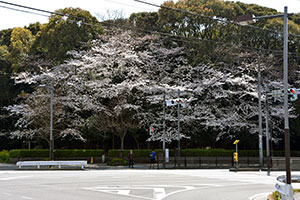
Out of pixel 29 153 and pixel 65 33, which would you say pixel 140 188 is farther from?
pixel 65 33

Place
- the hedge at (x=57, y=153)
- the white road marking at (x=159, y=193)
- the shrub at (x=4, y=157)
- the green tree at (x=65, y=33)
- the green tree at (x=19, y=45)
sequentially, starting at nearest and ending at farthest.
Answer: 1. the white road marking at (x=159, y=193)
2. the hedge at (x=57, y=153)
3. the shrub at (x=4, y=157)
4. the green tree at (x=65, y=33)
5. the green tree at (x=19, y=45)

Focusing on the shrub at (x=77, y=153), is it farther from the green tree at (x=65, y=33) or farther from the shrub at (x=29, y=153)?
the green tree at (x=65, y=33)

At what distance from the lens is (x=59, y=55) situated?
50344mm

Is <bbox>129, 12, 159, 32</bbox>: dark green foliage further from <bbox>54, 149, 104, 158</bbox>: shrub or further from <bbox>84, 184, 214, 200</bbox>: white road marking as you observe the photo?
<bbox>84, 184, 214, 200</bbox>: white road marking

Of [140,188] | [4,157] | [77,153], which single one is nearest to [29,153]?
[4,157]

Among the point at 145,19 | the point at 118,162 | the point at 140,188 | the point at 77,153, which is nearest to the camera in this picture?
the point at 140,188

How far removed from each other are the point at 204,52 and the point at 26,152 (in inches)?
844

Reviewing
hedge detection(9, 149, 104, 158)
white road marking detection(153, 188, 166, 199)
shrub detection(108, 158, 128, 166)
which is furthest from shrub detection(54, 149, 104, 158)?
white road marking detection(153, 188, 166, 199)

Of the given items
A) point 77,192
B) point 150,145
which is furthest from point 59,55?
point 77,192

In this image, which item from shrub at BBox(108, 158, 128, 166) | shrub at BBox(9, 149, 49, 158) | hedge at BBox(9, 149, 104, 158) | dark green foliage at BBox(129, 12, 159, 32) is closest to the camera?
shrub at BBox(108, 158, 128, 166)

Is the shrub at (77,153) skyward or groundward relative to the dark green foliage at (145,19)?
groundward

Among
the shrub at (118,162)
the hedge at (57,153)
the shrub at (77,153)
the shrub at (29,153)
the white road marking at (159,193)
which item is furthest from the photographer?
the shrub at (77,153)

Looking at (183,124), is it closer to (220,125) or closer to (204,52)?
(220,125)

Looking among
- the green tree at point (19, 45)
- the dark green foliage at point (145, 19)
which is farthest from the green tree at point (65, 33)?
the dark green foliage at point (145, 19)
